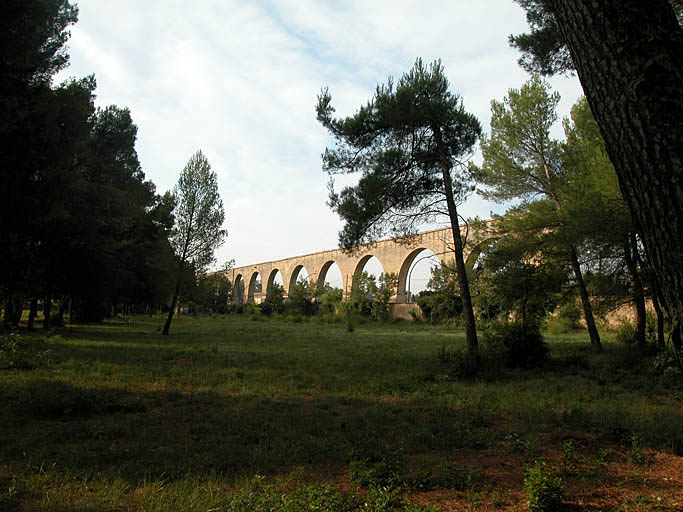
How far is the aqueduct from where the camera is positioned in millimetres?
12828

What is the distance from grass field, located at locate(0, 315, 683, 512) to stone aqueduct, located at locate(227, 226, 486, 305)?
3865 millimetres

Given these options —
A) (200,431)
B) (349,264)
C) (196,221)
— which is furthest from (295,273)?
(200,431)

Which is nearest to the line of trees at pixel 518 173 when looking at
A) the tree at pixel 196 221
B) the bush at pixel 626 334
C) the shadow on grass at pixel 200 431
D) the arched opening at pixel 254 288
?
the bush at pixel 626 334

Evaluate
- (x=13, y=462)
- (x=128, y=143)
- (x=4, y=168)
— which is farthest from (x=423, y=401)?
(x=128, y=143)

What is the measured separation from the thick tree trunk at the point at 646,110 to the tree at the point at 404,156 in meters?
6.09

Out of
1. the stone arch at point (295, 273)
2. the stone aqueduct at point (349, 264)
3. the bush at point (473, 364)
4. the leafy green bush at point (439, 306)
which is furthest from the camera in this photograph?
the stone arch at point (295, 273)

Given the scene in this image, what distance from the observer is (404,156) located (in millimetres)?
7941

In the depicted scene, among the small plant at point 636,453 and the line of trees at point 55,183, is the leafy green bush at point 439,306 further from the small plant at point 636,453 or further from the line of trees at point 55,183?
the small plant at point 636,453

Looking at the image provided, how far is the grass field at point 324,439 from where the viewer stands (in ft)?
7.54

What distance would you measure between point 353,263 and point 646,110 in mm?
31057

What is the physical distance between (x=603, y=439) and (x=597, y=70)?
3242 mm

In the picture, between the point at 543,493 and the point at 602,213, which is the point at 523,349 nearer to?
the point at 602,213

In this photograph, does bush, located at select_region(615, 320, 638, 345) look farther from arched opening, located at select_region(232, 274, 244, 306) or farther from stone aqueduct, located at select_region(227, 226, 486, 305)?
arched opening, located at select_region(232, 274, 244, 306)

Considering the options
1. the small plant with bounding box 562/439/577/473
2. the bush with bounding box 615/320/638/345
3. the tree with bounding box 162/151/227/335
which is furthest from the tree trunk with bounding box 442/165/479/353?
the tree with bounding box 162/151/227/335
